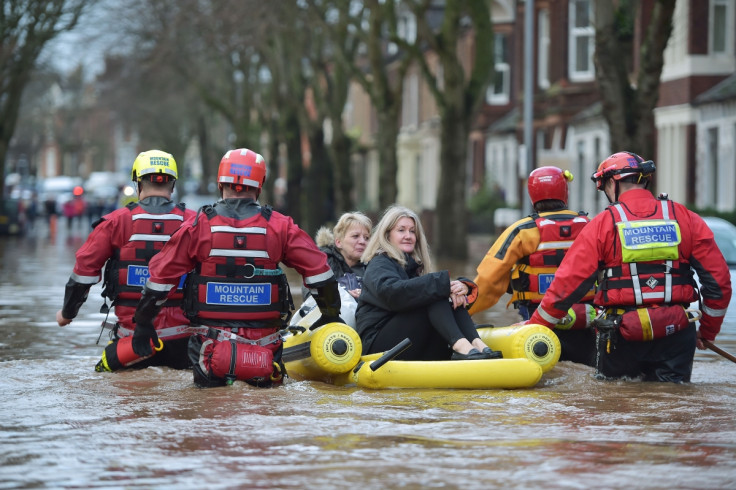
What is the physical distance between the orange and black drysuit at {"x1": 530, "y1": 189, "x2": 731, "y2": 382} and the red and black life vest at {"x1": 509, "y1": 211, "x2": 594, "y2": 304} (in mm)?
868

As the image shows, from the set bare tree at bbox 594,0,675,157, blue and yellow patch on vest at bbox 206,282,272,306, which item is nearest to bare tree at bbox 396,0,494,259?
bare tree at bbox 594,0,675,157

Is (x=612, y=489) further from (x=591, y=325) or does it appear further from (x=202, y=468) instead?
(x=591, y=325)

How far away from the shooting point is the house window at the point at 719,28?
3089 cm

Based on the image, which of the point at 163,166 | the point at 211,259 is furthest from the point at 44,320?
the point at 211,259

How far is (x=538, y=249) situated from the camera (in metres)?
10.5

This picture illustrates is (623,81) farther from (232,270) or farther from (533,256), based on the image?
(232,270)

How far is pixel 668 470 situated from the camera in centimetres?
686

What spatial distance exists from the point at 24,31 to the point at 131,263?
106 feet

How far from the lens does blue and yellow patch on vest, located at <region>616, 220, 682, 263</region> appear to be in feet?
30.9

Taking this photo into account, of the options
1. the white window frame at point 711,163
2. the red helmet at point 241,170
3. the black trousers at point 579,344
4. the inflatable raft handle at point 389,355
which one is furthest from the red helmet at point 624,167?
the white window frame at point 711,163

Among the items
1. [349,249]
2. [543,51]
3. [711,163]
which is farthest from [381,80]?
[349,249]

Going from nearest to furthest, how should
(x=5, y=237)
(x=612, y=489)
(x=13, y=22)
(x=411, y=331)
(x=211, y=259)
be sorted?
(x=612, y=489) → (x=211, y=259) → (x=411, y=331) → (x=13, y=22) → (x=5, y=237)

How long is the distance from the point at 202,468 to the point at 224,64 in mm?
47981

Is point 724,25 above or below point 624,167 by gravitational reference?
above
